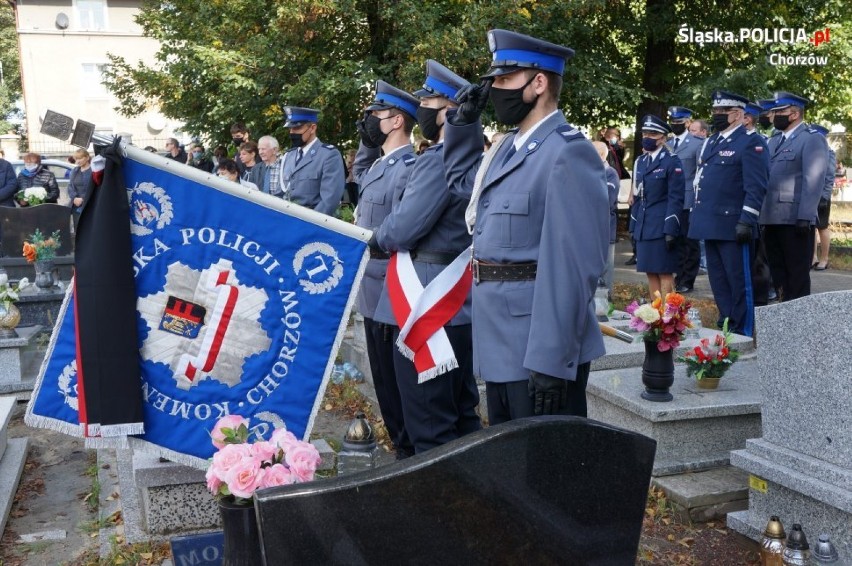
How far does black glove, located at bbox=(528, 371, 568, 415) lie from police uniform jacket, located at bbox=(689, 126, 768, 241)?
461 centimetres

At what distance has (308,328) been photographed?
400 centimetres

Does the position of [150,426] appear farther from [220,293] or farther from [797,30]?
[797,30]

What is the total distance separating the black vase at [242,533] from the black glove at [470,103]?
1.74 metres

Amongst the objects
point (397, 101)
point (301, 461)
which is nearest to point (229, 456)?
point (301, 461)

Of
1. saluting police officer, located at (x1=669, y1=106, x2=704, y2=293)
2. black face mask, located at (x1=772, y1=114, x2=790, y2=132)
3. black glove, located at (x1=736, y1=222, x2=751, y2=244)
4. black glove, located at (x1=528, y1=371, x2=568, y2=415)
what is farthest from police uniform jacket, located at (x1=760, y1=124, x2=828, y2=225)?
black glove, located at (x1=528, y1=371, x2=568, y2=415)

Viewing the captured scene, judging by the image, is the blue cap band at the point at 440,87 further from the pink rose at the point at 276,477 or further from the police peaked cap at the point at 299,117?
the police peaked cap at the point at 299,117

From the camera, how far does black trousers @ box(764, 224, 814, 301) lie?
317 inches

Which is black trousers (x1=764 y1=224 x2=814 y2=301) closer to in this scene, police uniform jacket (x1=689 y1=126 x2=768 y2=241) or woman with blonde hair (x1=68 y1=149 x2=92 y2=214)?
police uniform jacket (x1=689 y1=126 x2=768 y2=241)

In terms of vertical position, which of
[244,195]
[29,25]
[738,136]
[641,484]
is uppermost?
[29,25]

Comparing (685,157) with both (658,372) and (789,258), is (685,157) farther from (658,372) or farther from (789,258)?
(658,372)

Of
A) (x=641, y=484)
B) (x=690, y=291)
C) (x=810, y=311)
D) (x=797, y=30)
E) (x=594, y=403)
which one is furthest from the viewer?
(x=797, y=30)

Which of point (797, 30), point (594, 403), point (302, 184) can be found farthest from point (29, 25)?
point (594, 403)

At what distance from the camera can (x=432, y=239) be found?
4.37 m

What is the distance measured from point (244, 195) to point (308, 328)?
0.65 m
